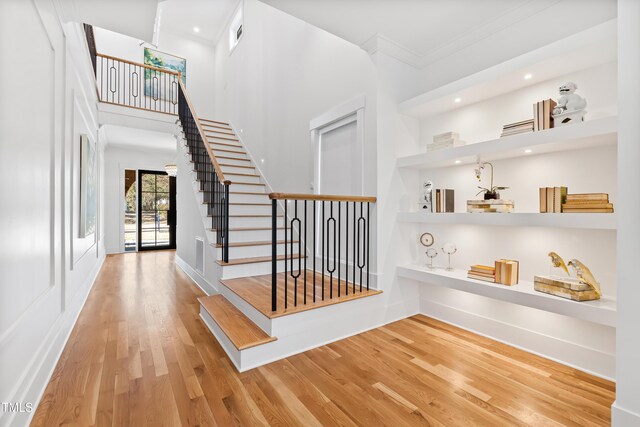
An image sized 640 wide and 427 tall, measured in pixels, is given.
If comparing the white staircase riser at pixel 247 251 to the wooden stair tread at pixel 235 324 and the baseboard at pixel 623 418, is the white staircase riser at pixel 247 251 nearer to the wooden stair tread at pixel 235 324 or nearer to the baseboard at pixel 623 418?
the wooden stair tread at pixel 235 324

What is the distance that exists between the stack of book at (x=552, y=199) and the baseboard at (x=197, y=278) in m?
3.29

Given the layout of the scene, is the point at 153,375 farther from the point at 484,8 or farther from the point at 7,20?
the point at 484,8

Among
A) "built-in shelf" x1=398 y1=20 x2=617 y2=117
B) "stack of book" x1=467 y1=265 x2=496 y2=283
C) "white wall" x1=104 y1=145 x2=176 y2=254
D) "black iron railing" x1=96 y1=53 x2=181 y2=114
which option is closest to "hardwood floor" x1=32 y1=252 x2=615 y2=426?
"stack of book" x1=467 y1=265 x2=496 y2=283

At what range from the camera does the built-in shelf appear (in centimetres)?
181

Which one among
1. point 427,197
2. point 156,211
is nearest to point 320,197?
point 427,197

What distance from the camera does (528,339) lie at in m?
2.34

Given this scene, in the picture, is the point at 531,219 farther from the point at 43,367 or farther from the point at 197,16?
the point at 197,16

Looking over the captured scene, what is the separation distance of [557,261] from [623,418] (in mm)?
946

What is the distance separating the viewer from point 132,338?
98.4 inches

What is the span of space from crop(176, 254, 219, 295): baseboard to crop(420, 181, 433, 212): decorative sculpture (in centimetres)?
254

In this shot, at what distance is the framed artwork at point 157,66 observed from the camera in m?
7.73

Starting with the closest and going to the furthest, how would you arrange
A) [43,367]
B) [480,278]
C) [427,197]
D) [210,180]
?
1. [43,367]
2. [480,278]
3. [427,197]
4. [210,180]

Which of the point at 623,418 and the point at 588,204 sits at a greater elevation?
the point at 588,204

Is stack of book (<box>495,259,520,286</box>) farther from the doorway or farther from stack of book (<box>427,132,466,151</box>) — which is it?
the doorway
